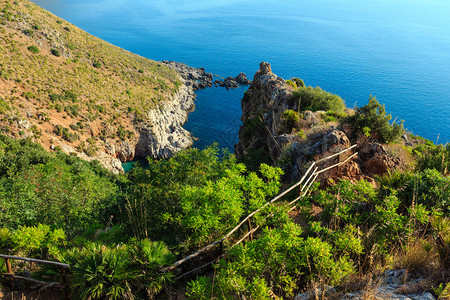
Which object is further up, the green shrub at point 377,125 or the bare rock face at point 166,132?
the green shrub at point 377,125

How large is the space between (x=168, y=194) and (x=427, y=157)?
983cm

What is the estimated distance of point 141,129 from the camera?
61.7 metres

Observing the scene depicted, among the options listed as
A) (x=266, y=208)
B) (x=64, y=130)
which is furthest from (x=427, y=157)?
(x=64, y=130)

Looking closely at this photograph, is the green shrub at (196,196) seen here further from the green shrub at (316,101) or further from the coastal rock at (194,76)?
the coastal rock at (194,76)

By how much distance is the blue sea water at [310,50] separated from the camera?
2726 inches

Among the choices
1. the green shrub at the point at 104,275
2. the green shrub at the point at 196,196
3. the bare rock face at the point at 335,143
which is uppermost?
the bare rock face at the point at 335,143

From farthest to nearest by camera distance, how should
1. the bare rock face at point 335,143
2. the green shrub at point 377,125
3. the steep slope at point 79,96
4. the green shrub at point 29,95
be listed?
the green shrub at point 29,95 → the steep slope at point 79,96 → the green shrub at point 377,125 → the bare rock face at point 335,143

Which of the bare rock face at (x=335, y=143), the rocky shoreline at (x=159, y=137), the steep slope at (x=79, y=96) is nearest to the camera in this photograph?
the bare rock face at (x=335, y=143)

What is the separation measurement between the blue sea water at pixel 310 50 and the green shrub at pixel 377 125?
47689 mm

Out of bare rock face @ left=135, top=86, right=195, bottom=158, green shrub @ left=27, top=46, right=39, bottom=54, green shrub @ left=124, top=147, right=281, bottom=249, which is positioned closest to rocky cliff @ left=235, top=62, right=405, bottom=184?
green shrub @ left=124, top=147, right=281, bottom=249

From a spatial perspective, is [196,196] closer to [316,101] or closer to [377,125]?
[377,125]

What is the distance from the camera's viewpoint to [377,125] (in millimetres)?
13203

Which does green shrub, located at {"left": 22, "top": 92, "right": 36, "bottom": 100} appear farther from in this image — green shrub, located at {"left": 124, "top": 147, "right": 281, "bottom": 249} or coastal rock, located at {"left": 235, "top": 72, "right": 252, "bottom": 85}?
coastal rock, located at {"left": 235, "top": 72, "right": 252, "bottom": 85}

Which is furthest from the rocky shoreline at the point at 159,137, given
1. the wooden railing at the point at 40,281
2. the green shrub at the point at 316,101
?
the wooden railing at the point at 40,281
